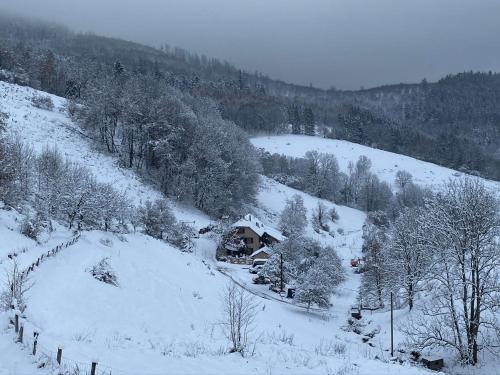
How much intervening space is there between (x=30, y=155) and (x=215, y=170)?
31261mm

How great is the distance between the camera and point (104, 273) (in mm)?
28203

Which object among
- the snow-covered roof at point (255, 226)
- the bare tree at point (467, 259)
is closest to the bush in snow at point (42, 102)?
the snow-covered roof at point (255, 226)

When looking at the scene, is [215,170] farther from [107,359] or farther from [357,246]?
[107,359]

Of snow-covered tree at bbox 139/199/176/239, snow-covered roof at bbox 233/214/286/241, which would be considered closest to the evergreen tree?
snow-covered roof at bbox 233/214/286/241

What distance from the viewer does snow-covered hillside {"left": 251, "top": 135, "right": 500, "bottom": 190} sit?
136500mm

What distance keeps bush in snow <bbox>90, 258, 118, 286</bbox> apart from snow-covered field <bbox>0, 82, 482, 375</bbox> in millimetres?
490

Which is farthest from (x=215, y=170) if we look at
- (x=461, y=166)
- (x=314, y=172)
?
(x=461, y=166)

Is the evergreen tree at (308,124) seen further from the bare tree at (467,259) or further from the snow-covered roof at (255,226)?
the bare tree at (467,259)

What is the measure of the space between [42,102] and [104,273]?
63498 mm

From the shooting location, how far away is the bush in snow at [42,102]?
3184 inches

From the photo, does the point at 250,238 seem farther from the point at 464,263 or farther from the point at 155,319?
the point at 464,263

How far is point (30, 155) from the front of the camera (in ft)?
171

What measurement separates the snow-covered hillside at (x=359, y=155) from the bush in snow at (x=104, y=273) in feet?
368

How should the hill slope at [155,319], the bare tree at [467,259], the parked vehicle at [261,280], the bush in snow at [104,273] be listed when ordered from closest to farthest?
1. the hill slope at [155,319]
2. the bare tree at [467,259]
3. the bush in snow at [104,273]
4. the parked vehicle at [261,280]
